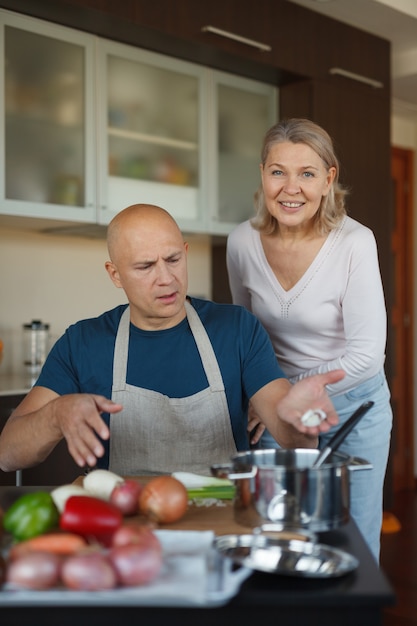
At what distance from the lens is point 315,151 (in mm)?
1967

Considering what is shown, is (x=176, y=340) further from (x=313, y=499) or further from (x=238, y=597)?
(x=238, y=597)

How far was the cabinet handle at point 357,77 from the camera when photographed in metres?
3.80

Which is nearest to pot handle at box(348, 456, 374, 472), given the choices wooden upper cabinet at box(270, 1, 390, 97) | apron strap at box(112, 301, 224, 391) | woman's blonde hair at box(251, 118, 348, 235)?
apron strap at box(112, 301, 224, 391)

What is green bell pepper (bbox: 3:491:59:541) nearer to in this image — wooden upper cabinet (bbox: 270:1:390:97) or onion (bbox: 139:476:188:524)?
onion (bbox: 139:476:188:524)

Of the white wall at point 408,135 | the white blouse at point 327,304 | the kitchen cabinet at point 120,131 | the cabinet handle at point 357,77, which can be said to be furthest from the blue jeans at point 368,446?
the white wall at point 408,135

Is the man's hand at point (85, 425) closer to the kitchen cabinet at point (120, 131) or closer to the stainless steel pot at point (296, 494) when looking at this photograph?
the stainless steel pot at point (296, 494)

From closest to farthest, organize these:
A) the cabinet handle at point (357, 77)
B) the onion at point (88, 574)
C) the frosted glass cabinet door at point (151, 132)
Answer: the onion at point (88, 574), the frosted glass cabinet door at point (151, 132), the cabinet handle at point (357, 77)

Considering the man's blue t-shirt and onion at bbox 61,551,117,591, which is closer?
onion at bbox 61,551,117,591

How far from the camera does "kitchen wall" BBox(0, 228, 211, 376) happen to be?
3.34 meters

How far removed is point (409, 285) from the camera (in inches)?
214

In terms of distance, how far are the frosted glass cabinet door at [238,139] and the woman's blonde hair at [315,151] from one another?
1.48 meters

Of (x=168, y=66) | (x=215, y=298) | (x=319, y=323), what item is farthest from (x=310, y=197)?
(x=215, y=298)

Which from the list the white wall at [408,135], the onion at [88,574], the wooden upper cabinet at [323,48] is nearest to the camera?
the onion at [88,574]

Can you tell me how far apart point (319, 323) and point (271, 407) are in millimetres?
456
